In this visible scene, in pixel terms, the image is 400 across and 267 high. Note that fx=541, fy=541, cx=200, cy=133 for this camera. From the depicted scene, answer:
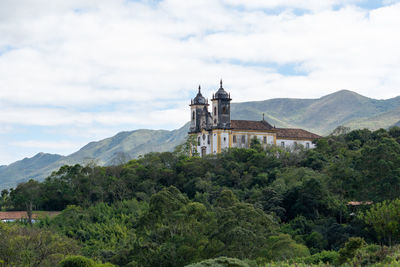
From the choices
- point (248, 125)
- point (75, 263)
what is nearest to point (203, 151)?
point (248, 125)

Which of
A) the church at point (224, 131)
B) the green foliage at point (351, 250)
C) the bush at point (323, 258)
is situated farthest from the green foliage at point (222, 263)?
the church at point (224, 131)

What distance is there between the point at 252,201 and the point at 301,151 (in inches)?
727

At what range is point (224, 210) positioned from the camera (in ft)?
106

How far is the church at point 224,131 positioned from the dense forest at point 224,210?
2133mm

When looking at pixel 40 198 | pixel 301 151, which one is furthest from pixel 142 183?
pixel 301 151

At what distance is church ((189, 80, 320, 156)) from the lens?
65.8m

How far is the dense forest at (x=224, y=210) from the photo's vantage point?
29453mm

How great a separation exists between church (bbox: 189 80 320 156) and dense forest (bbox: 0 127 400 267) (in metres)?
2.13

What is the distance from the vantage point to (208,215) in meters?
32.5

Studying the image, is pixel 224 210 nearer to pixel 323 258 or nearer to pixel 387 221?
pixel 323 258

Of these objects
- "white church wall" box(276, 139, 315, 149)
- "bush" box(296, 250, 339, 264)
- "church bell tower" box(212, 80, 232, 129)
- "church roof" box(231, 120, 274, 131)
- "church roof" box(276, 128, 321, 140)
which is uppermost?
"church bell tower" box(212, 80, 232, 129)

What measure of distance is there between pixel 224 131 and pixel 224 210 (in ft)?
111

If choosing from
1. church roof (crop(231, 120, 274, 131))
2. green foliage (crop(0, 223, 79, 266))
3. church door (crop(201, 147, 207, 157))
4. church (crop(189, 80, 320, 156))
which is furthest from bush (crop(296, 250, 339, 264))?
church door (crop(201, 147, 207, 157))

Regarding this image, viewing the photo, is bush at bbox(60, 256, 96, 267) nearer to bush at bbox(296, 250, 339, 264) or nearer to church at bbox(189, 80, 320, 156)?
bush at bbox(296, 250, 339, 264)
